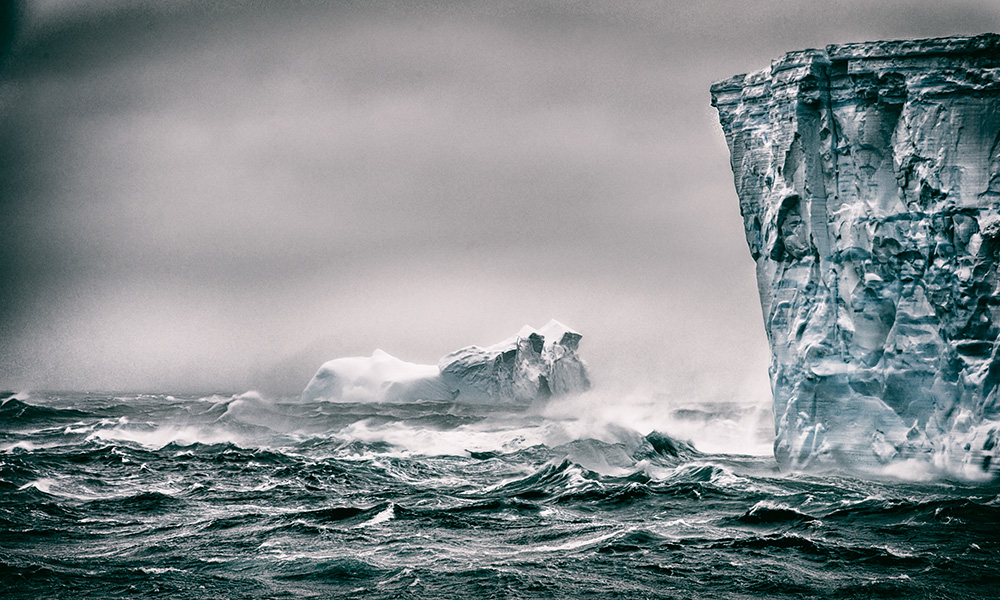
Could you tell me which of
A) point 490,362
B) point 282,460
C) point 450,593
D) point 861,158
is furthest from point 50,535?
point 490,362

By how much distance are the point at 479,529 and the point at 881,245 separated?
1380cm

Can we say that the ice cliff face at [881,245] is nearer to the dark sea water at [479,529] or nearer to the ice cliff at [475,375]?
the dark sea water at [479,529]

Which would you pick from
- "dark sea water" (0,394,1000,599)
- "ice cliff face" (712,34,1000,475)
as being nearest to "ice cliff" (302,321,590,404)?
"dark sea water" (0,394,1000,599)

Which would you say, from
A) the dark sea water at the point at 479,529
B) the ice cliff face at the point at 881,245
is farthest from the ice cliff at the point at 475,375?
the ice cliff face at the point at 881,245

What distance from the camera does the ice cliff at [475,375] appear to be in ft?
235

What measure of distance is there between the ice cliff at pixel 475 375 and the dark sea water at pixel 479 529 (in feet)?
141

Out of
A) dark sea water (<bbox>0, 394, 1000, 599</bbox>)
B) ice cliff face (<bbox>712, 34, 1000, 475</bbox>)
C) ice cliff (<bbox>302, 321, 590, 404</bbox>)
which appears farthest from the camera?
ice cliff (<bbox>302, 321, 590, 404</bbox>)

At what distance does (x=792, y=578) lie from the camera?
1124 centimetres

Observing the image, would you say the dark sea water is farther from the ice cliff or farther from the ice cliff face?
the ice cliff

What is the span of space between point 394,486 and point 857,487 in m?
12.3

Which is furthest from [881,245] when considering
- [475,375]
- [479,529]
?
[475,375]

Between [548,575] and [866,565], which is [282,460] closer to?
[548,575]

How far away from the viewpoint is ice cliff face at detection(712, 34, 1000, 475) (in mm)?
19562

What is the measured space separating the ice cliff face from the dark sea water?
182cm
